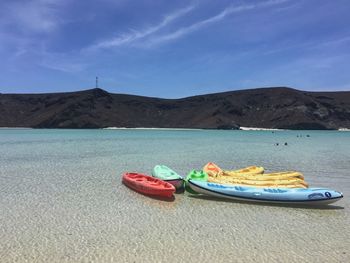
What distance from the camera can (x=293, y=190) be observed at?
13289 millimetres

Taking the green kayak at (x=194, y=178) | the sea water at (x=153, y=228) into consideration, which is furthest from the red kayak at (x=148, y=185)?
the green kayak at (x=194, y=178)

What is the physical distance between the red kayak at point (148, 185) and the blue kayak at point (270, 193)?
1106 millimetres

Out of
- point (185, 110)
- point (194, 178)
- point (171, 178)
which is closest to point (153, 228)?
point (171, 178)

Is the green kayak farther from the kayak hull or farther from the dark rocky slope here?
the dark rocky slope

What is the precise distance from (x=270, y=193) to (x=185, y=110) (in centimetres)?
17100

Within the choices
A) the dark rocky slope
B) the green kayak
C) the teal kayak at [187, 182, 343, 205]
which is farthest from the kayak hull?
the dark rocky slope

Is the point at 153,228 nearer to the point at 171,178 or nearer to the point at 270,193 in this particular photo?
the point at 270,193

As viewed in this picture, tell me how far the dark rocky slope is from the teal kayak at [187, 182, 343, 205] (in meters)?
142

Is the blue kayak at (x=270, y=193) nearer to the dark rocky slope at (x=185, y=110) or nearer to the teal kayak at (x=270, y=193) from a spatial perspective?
the teal kayak at (x=270, y=193)

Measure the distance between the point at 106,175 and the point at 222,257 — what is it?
12.7 metres

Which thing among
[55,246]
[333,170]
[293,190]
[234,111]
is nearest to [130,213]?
[55,246]

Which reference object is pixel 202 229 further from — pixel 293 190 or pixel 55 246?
pixel 293 190

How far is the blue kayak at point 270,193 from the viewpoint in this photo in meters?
12.8

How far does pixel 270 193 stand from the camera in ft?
43.9
